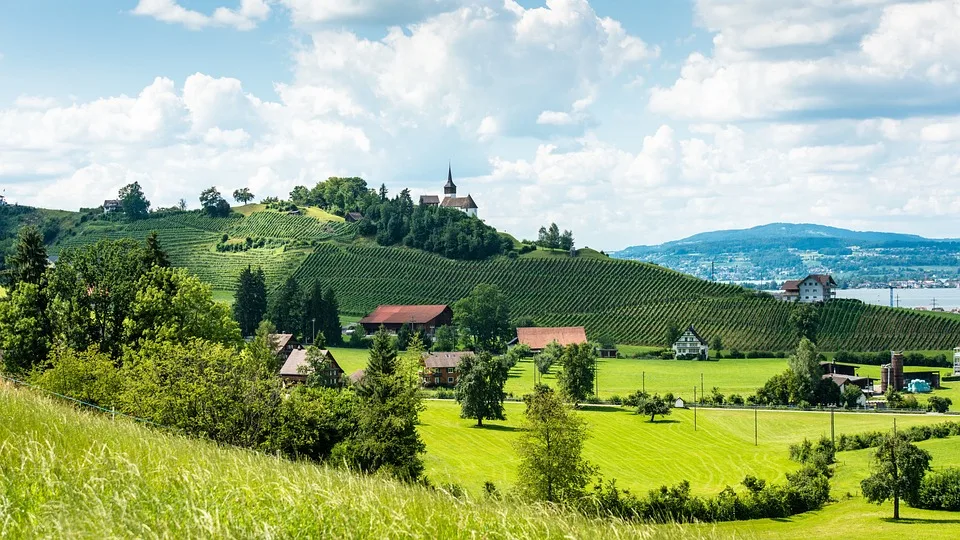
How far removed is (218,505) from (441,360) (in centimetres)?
8818

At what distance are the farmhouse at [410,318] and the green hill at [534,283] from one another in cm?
731

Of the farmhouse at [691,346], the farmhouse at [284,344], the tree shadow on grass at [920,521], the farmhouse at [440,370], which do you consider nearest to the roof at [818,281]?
the farmhouse at [691,346]

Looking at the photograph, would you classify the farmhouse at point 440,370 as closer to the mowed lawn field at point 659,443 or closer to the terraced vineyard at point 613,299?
the mowed lawn field at point 659,443

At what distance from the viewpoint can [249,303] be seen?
116 meters

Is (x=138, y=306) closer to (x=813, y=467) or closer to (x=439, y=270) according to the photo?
(x=813, y=467)

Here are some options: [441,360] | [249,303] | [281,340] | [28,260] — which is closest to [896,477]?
[28,260]

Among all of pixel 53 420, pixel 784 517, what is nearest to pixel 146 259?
pixel 784 517

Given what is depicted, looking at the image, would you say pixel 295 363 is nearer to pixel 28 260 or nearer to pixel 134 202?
pixel 28 260

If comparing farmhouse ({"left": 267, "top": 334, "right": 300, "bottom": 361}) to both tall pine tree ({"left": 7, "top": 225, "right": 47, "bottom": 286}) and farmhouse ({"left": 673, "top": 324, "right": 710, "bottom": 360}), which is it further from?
tall pine tree ({"left": 7, "top": 225, "right": 47, "bottom": 286})

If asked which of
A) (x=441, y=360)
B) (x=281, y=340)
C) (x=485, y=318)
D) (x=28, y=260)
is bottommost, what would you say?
(x=441, y=360)

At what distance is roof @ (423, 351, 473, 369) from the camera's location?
3760 inches

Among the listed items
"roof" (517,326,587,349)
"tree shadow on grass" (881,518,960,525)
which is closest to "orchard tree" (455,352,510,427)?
"tree shadow on grass" (881,518,960,525)

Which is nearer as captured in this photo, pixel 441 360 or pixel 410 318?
pixel 441 360

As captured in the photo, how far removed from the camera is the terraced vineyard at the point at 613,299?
390ft
